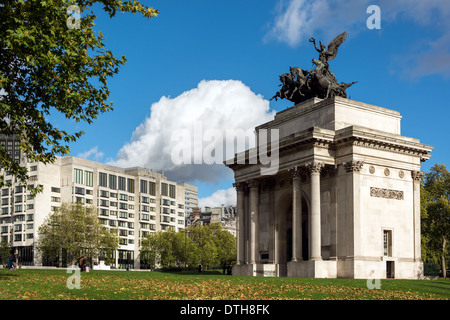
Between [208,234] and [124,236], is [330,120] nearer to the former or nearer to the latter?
[208,234]

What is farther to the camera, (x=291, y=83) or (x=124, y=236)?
(x=124, y=236)


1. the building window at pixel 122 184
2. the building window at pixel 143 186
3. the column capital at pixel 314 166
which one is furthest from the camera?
the building window at pixel 143 186

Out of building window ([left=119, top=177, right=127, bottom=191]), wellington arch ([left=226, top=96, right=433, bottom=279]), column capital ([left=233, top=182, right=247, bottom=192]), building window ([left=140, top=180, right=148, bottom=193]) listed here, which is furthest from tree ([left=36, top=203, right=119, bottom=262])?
wellington arch ([left=226, top=96, right=433, bottom=279])

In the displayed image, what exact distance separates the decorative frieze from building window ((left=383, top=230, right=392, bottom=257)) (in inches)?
120

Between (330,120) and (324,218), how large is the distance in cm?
868

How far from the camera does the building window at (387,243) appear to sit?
51.3m

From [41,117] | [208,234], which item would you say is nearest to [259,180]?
[41,117]

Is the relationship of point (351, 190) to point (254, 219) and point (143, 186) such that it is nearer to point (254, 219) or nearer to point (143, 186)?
point (254, 219)

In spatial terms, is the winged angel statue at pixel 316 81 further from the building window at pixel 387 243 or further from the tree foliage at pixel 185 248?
A: the tree foliage at pixel 185 248

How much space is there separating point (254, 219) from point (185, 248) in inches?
2900

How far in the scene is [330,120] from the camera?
5309 centimetres

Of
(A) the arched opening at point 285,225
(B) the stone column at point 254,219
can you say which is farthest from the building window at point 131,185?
(A) the arched opening at point 285,225

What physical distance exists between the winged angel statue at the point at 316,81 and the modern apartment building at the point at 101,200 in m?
86.0

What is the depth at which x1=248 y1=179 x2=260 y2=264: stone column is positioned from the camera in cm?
5938
